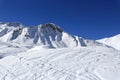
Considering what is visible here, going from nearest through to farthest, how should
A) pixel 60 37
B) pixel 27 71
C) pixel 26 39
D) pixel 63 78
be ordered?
pixel 63 78 → pixel 27 71 → pixel 26 39 → pixel 60 37

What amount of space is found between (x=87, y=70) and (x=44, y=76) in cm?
242

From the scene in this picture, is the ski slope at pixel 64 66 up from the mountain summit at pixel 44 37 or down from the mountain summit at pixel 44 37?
down

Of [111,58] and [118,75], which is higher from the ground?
[111,58]

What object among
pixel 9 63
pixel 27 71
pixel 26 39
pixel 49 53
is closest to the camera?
pixel 27 71

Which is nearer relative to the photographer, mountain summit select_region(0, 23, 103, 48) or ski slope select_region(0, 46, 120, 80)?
ski slope select_region(0, 46, 120, 80)

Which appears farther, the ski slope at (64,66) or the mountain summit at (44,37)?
the mountain summit at (44,37)

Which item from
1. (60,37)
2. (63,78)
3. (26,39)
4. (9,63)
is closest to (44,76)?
(63,78)

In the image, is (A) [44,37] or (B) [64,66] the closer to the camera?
(B) [64,66]

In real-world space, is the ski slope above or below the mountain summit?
below

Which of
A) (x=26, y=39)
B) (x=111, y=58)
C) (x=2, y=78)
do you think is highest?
(x=26, y=39)

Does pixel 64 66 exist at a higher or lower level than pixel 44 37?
lower

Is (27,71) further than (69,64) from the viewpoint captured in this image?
No

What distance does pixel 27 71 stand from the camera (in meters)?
11.4

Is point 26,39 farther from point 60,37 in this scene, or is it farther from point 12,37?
point 60,37
